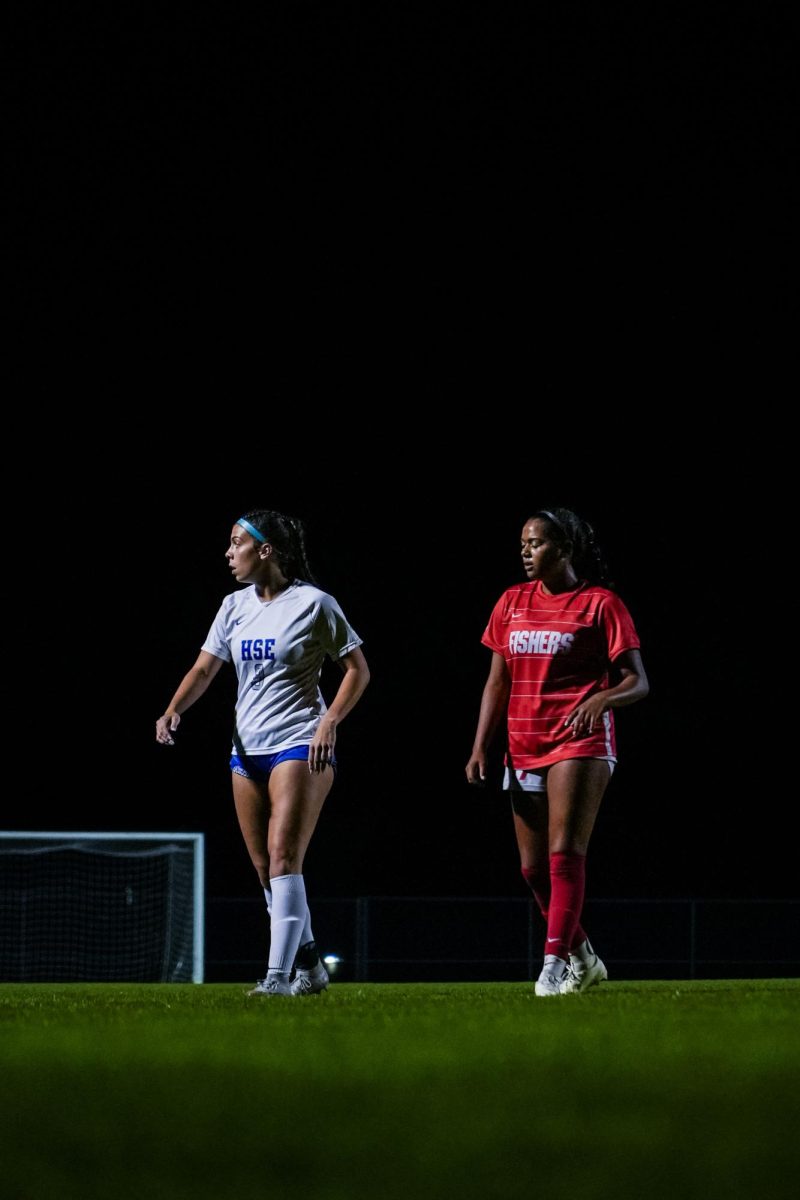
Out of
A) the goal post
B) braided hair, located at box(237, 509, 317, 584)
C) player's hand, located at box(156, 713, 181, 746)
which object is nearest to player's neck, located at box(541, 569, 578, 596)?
Result: braided hair, located at box(237, 509, 317, 584)

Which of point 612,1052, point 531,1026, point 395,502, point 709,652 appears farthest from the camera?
point 709,652

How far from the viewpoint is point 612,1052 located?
320 cm

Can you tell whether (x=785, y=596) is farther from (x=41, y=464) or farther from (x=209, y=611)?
(x=41, y=464)

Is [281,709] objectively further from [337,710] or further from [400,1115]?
[400,1115]

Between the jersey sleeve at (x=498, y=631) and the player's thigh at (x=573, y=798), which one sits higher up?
the jersey sleeve at (x=498, y=631)

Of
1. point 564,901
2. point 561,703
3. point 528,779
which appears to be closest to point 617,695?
point 561,703

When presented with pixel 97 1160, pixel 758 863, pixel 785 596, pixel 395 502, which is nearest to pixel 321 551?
pixel 395 502

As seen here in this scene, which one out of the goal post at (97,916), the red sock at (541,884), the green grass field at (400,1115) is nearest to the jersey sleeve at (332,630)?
the red sock at (541,884)

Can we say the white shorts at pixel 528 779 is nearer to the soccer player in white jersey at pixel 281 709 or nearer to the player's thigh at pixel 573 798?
the player's thigh at pixel 573 798

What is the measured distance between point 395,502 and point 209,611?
3.16 metres

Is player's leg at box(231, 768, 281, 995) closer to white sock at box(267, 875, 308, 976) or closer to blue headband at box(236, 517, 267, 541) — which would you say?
white sock at box(267, 875, 308, 976)

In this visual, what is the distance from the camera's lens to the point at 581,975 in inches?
257

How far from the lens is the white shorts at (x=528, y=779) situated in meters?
6.63

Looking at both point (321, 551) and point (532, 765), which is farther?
point (321, 551)
